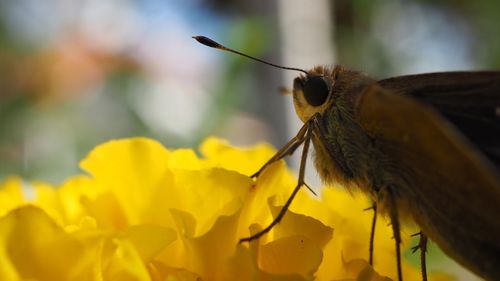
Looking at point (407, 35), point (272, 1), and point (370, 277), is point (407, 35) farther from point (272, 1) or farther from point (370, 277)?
point (370, 277)

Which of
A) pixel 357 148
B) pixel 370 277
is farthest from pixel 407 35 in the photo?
pixel 370 277

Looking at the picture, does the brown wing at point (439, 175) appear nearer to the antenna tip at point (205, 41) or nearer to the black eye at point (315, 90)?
the black eye at point (315, 90)

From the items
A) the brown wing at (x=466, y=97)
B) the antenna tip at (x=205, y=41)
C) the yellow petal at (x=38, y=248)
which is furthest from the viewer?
the antenna tip at (x=205, y=41)

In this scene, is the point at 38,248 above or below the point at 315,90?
below

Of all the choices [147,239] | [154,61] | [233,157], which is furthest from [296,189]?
[154,61]

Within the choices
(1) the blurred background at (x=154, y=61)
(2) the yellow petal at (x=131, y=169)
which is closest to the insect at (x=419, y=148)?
(2) the yellow petal at (x=131, y=169)

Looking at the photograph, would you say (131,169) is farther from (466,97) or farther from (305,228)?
(466,97)
